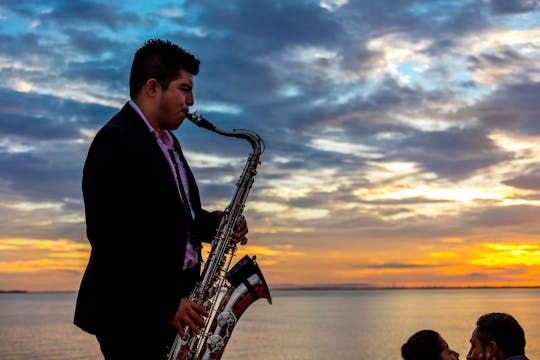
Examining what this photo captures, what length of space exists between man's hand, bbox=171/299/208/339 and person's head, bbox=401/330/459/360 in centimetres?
234

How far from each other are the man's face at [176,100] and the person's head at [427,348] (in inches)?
108

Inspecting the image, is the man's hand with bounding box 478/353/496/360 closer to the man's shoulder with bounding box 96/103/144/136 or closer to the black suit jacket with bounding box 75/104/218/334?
the black suit jacket with bounding box 75/104/218/334

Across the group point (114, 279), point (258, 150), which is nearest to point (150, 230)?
point (114, 279)

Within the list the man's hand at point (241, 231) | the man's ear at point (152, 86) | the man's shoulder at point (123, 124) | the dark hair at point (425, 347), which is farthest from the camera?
the dark hair at point (425, 347)

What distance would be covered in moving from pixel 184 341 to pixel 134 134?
125 cm

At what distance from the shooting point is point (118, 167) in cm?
402

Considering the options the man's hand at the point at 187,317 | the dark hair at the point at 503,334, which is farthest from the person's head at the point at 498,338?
the man's hand at the point at 187,317

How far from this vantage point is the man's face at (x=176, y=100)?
4.24 metres

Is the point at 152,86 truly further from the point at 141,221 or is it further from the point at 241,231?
the point at 241,231

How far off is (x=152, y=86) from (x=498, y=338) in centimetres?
269

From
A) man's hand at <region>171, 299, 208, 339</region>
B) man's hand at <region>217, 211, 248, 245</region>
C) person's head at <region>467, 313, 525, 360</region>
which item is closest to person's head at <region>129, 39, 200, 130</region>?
man's hand at <region>171, 299, 208, 339</region>

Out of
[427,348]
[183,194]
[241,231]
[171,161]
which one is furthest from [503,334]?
[171,161]

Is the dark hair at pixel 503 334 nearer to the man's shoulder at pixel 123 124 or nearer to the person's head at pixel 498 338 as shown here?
the person's head at pixel 498 338

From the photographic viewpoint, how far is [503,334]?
484 centimetres
